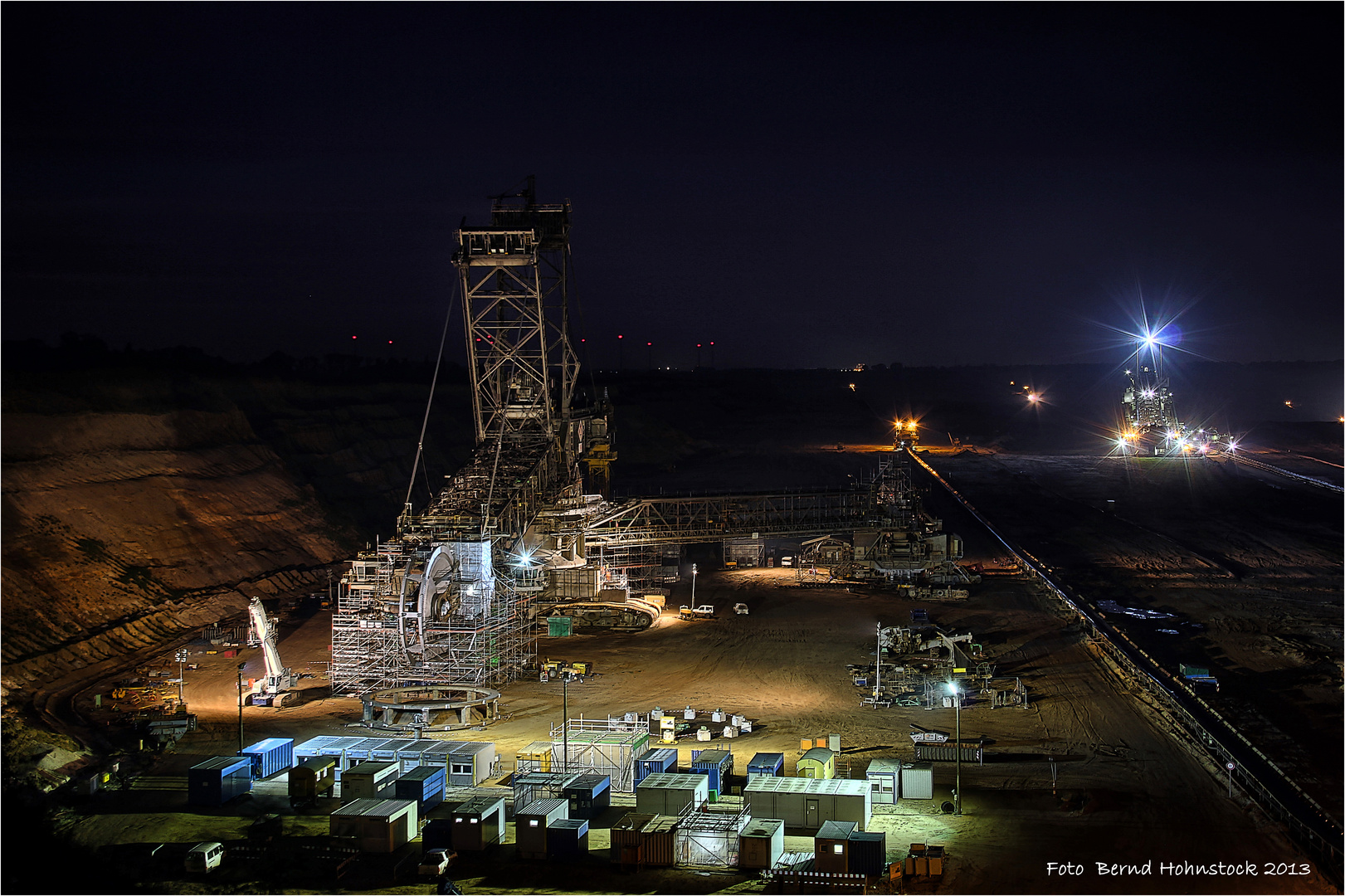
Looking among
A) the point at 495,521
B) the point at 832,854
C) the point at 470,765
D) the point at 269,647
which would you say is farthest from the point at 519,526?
the point at 832,854

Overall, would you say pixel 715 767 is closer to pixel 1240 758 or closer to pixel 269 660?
pixel 1240 758

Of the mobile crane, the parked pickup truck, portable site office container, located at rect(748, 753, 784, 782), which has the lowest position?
the parked pickup truck

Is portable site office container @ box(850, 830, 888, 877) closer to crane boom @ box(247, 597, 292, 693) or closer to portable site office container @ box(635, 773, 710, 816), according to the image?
portable site office container @ box(635, 773, 710, 816)

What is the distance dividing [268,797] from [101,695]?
441 inches

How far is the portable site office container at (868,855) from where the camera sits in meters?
19.9

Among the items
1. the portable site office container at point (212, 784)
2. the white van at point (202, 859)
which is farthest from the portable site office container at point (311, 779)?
the white van at point (202, 859)

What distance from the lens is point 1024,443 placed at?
13212 centimetres

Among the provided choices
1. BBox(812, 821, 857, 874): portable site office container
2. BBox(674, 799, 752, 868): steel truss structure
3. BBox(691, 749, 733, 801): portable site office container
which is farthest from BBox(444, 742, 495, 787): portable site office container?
BBox(812, 821, 857, 874): portable site office container

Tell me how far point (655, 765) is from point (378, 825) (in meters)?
6.07

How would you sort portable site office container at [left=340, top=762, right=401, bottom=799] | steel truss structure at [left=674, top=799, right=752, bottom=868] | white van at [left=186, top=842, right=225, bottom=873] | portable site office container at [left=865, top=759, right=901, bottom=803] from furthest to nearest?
portable site office container at [left=340, top=762, right=401, bottom=799], portable site office container at [left=865, top=759, right=901, bottom=803], steel truss structure at [left=674, top=799, right=752, bottom=868], white van at [left=186, top=842, right=225, bottom=873]

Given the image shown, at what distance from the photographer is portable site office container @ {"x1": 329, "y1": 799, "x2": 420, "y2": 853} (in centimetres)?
2131

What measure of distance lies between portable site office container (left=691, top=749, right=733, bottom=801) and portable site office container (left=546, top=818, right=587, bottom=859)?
3308 mm

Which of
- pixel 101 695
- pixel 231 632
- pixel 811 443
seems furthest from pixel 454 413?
pixel 101 695

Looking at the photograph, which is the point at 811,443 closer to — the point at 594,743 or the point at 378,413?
the point at 378,413
